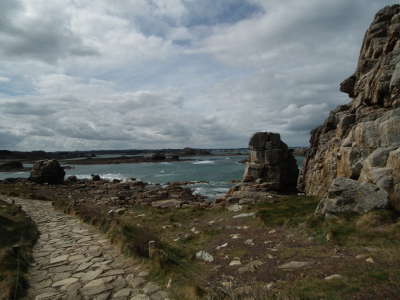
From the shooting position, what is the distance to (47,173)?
176ft

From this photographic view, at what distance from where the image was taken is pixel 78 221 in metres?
13.3

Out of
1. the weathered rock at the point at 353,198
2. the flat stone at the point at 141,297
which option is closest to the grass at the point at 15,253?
the flat stone at the point at 141,297

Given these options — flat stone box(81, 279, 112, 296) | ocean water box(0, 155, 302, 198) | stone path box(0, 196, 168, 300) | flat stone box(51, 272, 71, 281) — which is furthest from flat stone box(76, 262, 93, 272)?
ocean water box(0, 155, 302, 198)

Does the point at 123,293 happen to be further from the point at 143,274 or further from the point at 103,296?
the point at 143,274

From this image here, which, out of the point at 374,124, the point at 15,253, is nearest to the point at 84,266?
the point at 15,253

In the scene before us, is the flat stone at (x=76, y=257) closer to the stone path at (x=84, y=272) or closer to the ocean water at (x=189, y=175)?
the stone path at (x=84, y=272)

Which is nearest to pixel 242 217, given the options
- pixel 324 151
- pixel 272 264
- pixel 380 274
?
pixel 272 264

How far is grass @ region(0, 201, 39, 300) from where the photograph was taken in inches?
219

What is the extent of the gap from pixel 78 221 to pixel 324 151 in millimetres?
24243

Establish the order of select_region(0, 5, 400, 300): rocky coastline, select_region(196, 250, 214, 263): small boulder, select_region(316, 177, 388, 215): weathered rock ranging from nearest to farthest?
select_region(0, 5, 400, 300): rocky coastline
select_region(196, 250, 214, 263): small boulder
select_region(316, 177, 388, 215): weathered rock

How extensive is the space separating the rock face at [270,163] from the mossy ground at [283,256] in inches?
1012

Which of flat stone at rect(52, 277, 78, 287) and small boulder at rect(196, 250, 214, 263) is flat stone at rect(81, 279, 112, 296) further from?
small boulder at rect(196, 250, 214, 263)

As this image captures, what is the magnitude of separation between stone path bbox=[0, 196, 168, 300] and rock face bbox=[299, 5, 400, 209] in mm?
9365

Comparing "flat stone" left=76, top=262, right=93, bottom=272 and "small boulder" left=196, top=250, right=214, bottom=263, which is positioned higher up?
"flat stone" left=76, top=262, right=93, bottom=272
